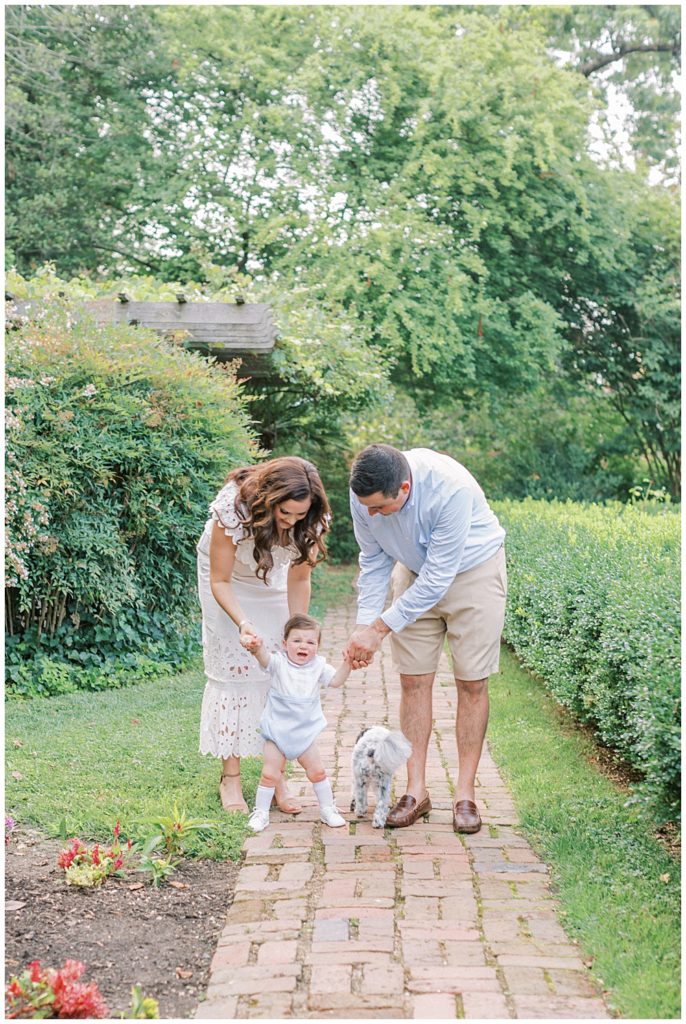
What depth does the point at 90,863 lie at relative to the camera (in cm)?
373

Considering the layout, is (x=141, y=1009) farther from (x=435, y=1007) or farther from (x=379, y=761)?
(x=379, y=761)

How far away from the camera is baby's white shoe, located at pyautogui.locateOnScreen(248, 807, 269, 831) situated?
4215 mm

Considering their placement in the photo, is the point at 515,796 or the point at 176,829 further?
the point at 515,796

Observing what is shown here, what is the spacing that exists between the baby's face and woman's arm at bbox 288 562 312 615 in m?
0.21

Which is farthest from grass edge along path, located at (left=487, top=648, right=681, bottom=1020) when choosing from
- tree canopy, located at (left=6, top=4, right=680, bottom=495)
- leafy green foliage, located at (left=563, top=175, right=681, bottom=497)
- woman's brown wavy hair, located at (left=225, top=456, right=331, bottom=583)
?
leafy green foliage, located at (left=563, top=175, right=681, bottom=497)

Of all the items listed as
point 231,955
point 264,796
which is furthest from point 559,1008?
point 264,796

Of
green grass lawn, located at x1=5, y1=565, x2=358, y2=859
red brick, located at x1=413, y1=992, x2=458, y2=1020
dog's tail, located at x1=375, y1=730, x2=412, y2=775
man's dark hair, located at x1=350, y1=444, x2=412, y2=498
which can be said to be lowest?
green grass lawn, located at x1=5, y1=565, x2=358, y2=859

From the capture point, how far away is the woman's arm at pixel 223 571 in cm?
435

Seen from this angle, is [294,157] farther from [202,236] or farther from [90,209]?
[90,209]

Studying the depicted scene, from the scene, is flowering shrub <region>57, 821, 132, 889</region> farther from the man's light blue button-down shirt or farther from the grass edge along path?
the grass edge along path

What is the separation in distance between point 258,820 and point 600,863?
1367 mm

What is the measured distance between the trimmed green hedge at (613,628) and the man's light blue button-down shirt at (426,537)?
67 cm

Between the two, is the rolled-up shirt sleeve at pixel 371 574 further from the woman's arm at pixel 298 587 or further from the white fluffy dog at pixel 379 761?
the white fluffy dog at pixel 379 761

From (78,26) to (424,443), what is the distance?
8246 mm
